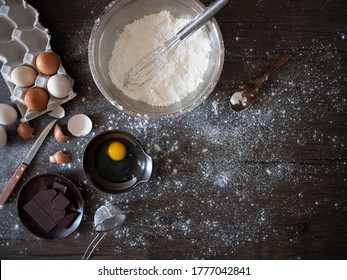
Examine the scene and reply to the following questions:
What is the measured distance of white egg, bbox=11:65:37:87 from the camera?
1246 mm

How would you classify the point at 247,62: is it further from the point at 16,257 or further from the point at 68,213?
the point at 16,257

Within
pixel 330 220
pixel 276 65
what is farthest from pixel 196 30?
pixel 330 220

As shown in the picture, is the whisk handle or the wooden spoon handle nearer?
the whisk handle

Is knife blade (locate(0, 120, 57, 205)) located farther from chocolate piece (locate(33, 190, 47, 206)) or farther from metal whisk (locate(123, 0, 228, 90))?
metal whisk (locate(123, 0, 228, 90))

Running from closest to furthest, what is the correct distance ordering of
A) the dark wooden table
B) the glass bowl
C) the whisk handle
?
the whisk handle < the glass bowl < the dark wooden table

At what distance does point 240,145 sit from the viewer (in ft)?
4.44

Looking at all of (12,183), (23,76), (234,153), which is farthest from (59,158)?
(234,153)

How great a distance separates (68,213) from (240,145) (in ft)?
2.04

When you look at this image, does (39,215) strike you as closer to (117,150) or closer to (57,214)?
(57,214)

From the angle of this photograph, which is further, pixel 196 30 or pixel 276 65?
pixel 276 65

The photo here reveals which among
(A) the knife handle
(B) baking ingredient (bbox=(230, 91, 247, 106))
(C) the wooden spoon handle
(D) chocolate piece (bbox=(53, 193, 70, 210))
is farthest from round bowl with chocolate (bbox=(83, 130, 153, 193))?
(C) the wooden spoon handle

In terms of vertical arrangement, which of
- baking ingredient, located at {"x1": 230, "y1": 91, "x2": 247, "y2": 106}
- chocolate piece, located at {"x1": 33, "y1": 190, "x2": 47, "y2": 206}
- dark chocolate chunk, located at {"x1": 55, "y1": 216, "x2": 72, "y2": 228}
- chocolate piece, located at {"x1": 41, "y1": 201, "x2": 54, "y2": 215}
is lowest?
dark chocolate chunk, located at {"x1": 55, "y1": 216, "x2": 72, "y2": 228}

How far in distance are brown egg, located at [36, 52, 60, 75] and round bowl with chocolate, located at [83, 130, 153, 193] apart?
256mm

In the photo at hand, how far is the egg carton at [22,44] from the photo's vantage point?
1.27 metres
